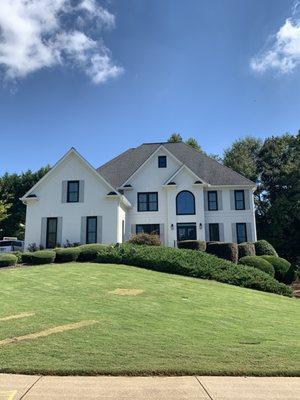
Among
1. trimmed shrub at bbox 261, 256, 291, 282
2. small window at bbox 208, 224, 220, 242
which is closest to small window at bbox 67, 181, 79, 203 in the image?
small window at bbox 208, 224, 220, 242

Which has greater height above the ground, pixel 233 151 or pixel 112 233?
pixel 233 151

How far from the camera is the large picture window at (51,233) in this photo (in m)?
30.7

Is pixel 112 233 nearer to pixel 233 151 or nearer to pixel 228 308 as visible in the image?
pixel 228 308

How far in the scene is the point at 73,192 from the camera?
31328mm

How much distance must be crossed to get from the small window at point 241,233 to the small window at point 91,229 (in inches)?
457

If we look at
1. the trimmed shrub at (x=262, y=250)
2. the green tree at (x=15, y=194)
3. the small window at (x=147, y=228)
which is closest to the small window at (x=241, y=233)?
the trimmed shrub at (x=262, y=250)

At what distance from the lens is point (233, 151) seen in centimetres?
5700

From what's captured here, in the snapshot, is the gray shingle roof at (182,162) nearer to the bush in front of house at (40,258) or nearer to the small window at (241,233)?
the small window at (241,233)

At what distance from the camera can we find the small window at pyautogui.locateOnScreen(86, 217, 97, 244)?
3030 centimetres

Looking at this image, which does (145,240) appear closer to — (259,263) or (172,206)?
(172,206)

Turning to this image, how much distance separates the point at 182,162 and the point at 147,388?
3069 centimetres

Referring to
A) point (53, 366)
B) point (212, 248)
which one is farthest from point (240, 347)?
point (212, 248)

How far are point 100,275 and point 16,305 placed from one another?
6960 mm

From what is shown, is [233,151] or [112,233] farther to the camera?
[233,151]
